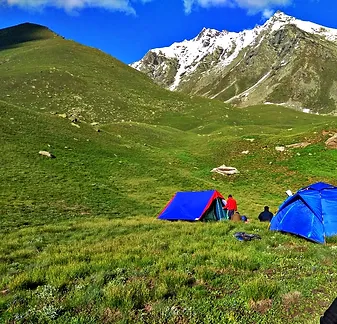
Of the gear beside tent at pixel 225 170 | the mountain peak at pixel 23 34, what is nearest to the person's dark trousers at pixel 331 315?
the gear beside tent at pixel 225 170

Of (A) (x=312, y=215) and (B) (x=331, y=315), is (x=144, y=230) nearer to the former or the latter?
(A) (x=312, y=215)

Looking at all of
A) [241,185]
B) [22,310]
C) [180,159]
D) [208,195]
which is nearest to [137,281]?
[22,310]

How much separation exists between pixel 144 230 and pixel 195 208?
5.54m

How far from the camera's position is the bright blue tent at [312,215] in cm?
1440

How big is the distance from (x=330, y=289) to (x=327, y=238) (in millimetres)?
5938

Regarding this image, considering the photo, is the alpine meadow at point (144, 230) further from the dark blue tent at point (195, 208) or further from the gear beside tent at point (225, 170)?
the dark blue tent at point (195, 208)

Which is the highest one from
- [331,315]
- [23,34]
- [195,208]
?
[23,34]

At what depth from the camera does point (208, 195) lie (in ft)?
76.5

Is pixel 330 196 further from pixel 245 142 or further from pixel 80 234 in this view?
pixel 245 142

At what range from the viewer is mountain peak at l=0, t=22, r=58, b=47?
13412 cm

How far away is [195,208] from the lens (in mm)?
22844

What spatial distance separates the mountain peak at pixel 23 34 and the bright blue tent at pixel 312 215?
13870 cm

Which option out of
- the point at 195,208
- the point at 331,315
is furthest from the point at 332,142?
the point at 331,315

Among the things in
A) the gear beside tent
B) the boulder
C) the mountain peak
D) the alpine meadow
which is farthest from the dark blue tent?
the mountain peak
